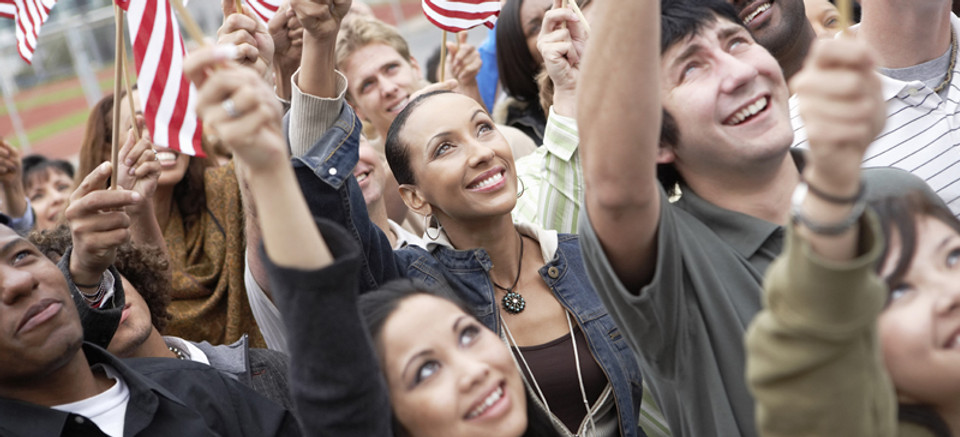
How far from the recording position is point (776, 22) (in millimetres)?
3287

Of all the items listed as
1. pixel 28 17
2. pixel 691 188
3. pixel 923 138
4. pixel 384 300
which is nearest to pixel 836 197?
pixel 691 188

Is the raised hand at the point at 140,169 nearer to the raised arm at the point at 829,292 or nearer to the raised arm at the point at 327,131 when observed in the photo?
the raised arm at the point at 327,131

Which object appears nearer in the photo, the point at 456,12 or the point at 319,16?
the point at 319,16

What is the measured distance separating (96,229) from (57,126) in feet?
82.0

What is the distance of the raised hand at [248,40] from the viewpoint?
239cm

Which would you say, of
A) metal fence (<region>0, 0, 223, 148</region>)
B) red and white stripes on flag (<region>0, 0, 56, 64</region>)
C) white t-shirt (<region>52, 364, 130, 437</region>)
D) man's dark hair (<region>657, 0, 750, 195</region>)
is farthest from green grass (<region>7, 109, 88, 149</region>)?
man's dark hair (<region>657, 0, 750, 195</region>)

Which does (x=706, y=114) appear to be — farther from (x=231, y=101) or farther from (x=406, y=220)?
(x=406, y=220)

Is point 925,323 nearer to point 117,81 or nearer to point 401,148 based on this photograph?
point 401,148

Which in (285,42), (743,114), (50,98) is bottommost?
(50,98)

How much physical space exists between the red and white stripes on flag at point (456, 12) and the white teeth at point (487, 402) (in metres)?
2.09

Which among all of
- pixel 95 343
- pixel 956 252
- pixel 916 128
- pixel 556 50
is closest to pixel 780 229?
pixel 956 252

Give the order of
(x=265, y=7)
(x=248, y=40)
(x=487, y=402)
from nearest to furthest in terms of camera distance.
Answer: (x=487, y=402) → (x=248, y=40) → (x=265, y=7)

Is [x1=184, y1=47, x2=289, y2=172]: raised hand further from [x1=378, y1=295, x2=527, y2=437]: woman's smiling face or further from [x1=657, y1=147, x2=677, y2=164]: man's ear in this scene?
[x1=657, y1=147, x2=677, y2=164]: man's ear

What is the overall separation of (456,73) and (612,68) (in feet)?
8.89
